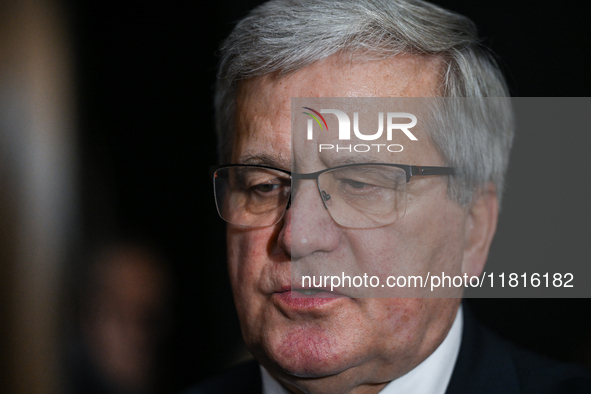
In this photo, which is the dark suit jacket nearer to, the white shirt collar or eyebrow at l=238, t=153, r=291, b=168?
the white shirt collar

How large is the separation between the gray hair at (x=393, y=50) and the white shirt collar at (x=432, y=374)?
1.28 feet

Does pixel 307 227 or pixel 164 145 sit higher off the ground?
pixel 164 145

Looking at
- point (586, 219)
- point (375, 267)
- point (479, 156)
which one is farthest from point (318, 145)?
point (586, 219)

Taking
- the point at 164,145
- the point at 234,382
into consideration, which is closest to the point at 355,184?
the point at 234,382

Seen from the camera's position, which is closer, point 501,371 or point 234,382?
point 501,371

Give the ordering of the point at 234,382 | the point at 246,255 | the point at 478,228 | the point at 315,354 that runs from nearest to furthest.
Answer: the point at 315,354
the point at 246,255
the point at 478,228
the point at 234,382

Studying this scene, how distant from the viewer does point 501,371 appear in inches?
47.4

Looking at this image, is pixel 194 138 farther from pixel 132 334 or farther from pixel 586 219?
pixel 586 219

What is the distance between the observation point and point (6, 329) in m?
1.75

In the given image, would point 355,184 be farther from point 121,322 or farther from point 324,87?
point 121,322

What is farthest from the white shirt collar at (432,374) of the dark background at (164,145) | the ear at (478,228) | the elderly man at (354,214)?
the dark background at (164,145)

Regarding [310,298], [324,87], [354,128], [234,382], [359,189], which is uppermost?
[324,87]

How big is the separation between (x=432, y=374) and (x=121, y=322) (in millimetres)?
1389

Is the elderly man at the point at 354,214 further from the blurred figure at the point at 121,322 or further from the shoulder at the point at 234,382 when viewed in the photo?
the blurred figure at the point at 121,322
